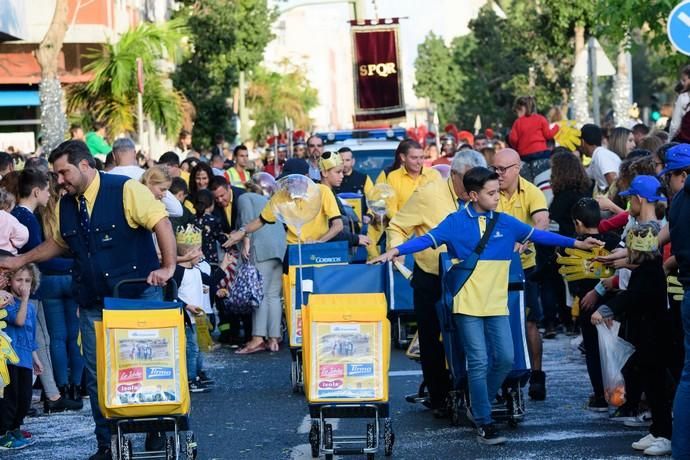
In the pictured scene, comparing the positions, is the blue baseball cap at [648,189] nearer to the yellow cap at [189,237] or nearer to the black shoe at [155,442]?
the black shoe at [155,442]

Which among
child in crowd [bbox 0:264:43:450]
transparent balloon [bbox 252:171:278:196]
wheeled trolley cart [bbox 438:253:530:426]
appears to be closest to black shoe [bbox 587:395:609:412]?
wheeled trolley cart [bbox 438:253:530:426]

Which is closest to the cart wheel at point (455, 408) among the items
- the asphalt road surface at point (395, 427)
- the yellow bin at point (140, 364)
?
the asphalt road surface at point (395, 427)

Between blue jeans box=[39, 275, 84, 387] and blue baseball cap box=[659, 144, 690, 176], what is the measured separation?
17.2 feet

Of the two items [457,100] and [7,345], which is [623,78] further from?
[457,100]

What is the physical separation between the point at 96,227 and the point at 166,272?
0.54 metres

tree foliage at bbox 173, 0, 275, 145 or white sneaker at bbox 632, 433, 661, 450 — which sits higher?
tree foliage at bbox 173, 0, 275, 145

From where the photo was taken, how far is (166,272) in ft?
30.6

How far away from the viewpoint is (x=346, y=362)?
9352mm

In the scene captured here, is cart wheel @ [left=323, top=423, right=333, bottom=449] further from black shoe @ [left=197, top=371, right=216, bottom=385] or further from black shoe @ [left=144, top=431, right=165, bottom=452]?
black shoe @ [left=197, top=371, right=216, bottom=385]

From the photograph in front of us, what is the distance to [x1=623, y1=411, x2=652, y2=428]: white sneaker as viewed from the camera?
10.5m

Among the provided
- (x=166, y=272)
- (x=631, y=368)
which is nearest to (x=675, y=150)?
(x=631, y=368)

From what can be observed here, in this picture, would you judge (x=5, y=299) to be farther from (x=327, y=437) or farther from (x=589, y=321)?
(x=589, y=321)

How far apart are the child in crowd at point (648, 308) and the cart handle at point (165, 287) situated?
2.79 m

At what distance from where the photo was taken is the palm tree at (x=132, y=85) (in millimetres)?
32000
